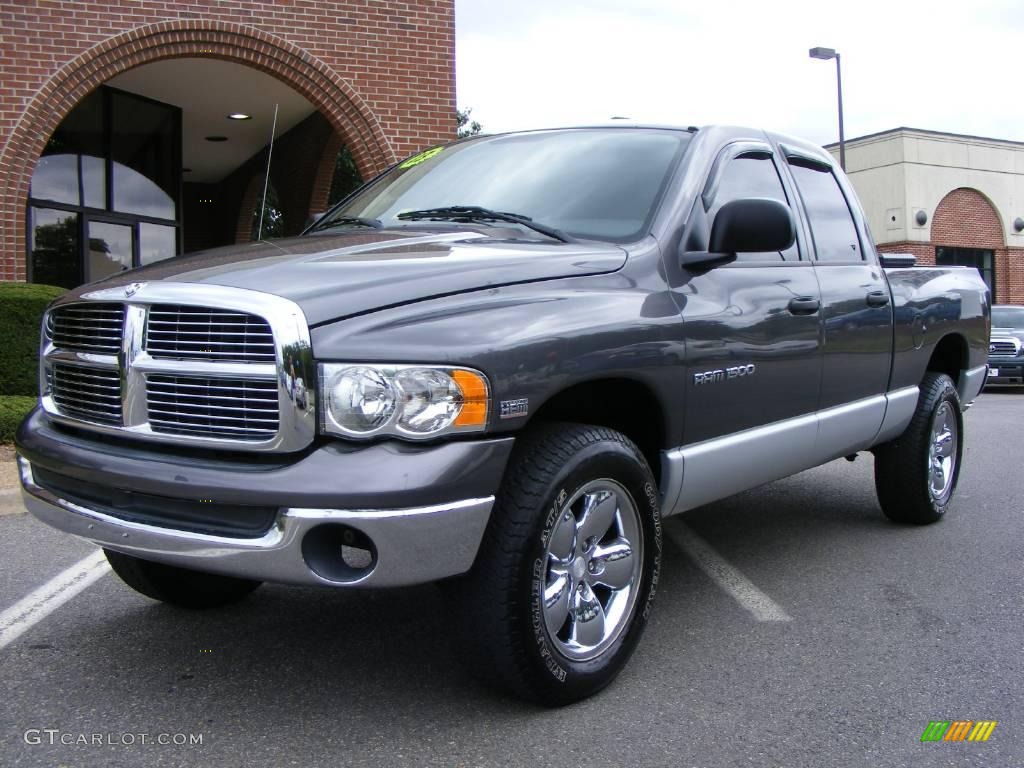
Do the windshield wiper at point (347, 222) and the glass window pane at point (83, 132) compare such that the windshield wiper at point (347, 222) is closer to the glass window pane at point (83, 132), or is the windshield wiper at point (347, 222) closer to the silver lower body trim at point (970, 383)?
the silver lower body trim at point (970, 383)

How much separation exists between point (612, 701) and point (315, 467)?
4.25 ft

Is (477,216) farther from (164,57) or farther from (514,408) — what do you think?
(164,57)

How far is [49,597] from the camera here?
438 centimetres

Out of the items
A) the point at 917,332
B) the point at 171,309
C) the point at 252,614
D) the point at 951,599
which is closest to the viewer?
the point at 171,309

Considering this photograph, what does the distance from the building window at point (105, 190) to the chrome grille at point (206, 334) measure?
1085 centimetres

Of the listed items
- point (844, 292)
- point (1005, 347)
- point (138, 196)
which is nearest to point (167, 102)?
point (138, 196)

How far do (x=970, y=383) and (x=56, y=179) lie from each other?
11777 mm

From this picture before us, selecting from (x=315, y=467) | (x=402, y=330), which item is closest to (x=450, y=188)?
(x=402, y=330)

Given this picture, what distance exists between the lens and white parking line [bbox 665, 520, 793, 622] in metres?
4.23

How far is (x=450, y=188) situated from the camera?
14.3 feet

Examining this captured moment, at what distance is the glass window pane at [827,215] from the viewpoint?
4941 mm

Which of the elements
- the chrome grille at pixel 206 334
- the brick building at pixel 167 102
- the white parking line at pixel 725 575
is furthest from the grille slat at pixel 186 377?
the brick building at pixel 167 102

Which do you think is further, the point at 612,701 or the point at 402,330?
the point at 612,701

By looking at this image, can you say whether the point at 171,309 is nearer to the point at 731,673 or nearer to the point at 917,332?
Result: the point at 731,673
